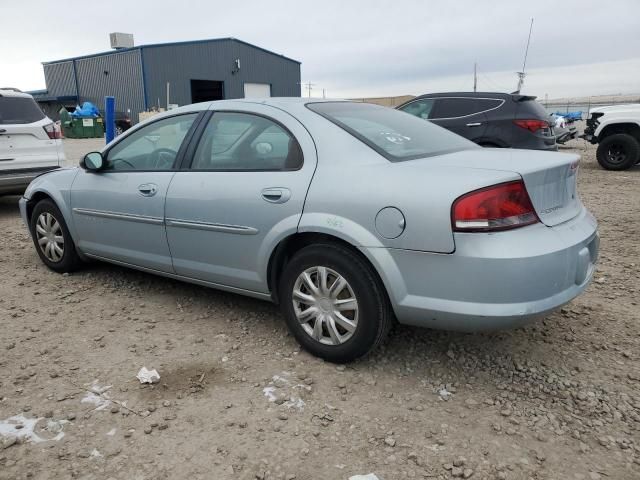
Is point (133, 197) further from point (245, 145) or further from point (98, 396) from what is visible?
point (98, 396)

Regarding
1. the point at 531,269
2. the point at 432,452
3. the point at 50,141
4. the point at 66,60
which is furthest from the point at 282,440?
the point at 66,60

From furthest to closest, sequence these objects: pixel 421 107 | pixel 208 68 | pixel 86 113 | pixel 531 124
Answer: pixel 208 68
pixel 86 113
pixel 421 107
pixel 531 124

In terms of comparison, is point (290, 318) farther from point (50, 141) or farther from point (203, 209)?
point (50, 141)

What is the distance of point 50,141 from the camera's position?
750 centimetres

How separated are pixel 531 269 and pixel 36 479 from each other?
2.31 metres

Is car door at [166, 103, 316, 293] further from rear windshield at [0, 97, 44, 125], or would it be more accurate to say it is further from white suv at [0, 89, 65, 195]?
rear windshield at [0, 97, 44, 125]

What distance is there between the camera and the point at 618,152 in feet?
36.3

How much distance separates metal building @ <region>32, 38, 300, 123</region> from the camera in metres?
29.1

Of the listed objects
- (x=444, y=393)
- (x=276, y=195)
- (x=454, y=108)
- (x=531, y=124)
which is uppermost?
(x=454, y=108)

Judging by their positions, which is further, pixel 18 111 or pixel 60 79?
pixel 60 79

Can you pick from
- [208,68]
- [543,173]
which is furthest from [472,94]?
[208,68]

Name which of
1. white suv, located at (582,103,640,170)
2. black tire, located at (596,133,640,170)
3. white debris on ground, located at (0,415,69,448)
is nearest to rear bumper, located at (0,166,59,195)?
white debris on ground, located at (0,415,69,448)

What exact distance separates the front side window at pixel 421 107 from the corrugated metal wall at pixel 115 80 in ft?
76.5

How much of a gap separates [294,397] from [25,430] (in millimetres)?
1270
